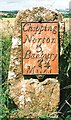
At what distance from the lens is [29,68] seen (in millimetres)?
4277

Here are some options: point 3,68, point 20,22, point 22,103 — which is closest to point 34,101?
point 22,103

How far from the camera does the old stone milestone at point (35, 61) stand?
4246mm

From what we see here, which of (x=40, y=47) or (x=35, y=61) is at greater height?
(x=40, y=47)

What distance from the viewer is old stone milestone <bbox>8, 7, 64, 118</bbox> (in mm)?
4246

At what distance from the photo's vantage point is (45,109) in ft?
14.1

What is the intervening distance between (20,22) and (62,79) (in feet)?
2.39

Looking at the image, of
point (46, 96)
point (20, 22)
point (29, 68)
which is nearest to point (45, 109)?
point (46, 96)

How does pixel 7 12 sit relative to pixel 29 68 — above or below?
above

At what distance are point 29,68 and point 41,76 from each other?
0.47 ft

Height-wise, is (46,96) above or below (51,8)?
below

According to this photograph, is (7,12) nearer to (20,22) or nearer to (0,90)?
(20,22)

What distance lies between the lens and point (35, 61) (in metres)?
4.27

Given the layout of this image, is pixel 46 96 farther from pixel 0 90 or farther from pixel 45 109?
pixel 0 90

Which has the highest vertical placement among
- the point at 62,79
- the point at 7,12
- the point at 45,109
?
the point at 7,12
